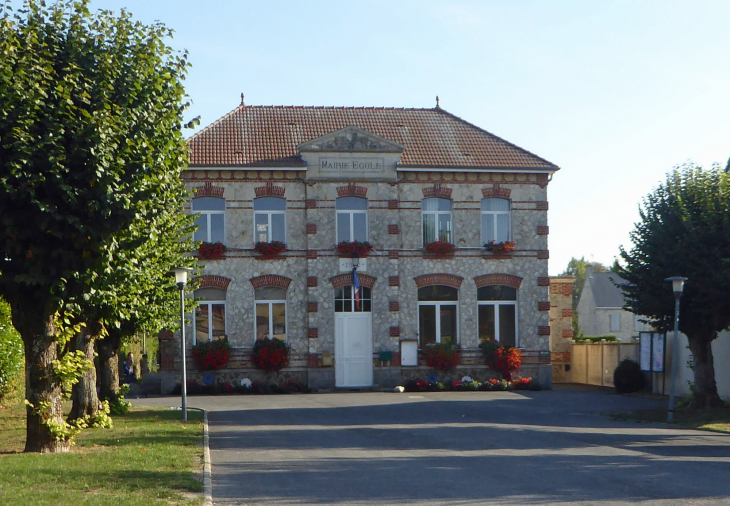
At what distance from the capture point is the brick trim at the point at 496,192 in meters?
30.1

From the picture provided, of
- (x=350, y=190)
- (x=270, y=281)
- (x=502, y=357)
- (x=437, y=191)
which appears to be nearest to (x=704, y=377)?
(x=502, y=357)

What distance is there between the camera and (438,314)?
2997 centimetres

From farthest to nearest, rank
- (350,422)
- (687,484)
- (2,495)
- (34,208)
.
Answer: (350,422) → (34,208) → (687,484) → (2,495)

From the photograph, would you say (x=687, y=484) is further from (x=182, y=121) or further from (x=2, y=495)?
(x=182, y=121)

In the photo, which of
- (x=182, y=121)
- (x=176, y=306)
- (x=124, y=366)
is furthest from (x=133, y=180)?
(x=124, y=366)

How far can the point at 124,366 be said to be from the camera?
37.9m

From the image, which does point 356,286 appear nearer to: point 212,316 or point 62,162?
point 212,316

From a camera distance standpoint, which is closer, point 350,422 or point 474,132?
point 350,422

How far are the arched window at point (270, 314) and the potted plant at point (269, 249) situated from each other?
1169mm

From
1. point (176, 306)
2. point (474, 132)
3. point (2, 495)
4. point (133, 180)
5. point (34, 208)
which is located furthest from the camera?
point (474, 132)

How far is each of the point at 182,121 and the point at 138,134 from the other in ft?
5.93

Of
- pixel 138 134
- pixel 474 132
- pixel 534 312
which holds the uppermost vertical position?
pixel 474 132

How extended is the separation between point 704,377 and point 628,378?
7091 mm

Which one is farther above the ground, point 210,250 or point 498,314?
point 210,250
